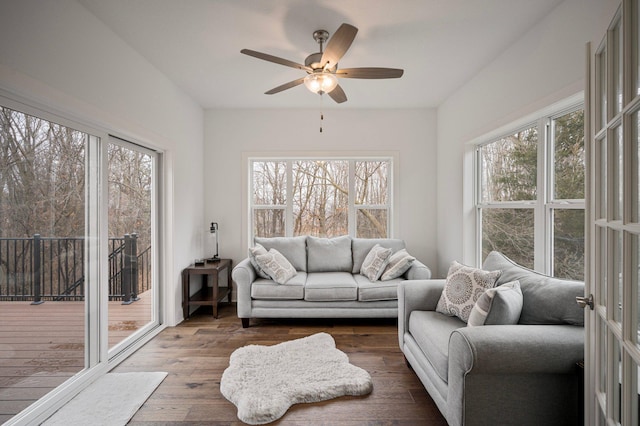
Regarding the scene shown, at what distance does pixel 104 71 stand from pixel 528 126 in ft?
11.1

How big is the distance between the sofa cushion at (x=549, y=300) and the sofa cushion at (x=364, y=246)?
207cm

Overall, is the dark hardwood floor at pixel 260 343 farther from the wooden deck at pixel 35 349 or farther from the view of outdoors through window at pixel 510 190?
the view of outdoors through window at pixel 510 190

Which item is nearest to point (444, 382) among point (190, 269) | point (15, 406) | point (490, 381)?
point (490, 381)

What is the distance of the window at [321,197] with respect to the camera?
4477 millimetres

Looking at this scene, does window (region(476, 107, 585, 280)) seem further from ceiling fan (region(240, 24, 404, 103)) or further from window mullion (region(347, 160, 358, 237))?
window mullion (region(347, 160, 358, 237))

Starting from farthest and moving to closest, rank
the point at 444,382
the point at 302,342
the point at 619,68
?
the point at 302,342 < the point at 444,382 < the point at 619,68

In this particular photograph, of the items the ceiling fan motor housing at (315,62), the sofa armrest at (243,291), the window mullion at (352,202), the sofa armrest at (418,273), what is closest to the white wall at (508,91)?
the sofa armrest at (418,273)

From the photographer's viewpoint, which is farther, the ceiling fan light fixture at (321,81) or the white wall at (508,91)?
the ceiling fan light fixture at (321,81)

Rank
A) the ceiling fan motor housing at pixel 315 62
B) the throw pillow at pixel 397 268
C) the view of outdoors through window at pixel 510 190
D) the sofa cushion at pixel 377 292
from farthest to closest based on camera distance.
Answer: the throw pillow at pixel 397 268 < the sofa cushion at pixel 377 292 < the view of outdoors through window at pixel 510 190 < the ceiling fan motor housing at pixel 315 62

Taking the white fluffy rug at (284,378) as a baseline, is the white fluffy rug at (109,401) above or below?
below

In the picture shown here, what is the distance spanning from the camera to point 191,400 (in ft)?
6.94

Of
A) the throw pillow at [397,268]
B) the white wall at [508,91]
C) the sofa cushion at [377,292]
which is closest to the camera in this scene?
the white wall at [508,91]

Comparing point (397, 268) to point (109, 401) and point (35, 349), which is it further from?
point (35, 349)

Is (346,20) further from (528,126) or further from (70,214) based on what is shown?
(70,214)
